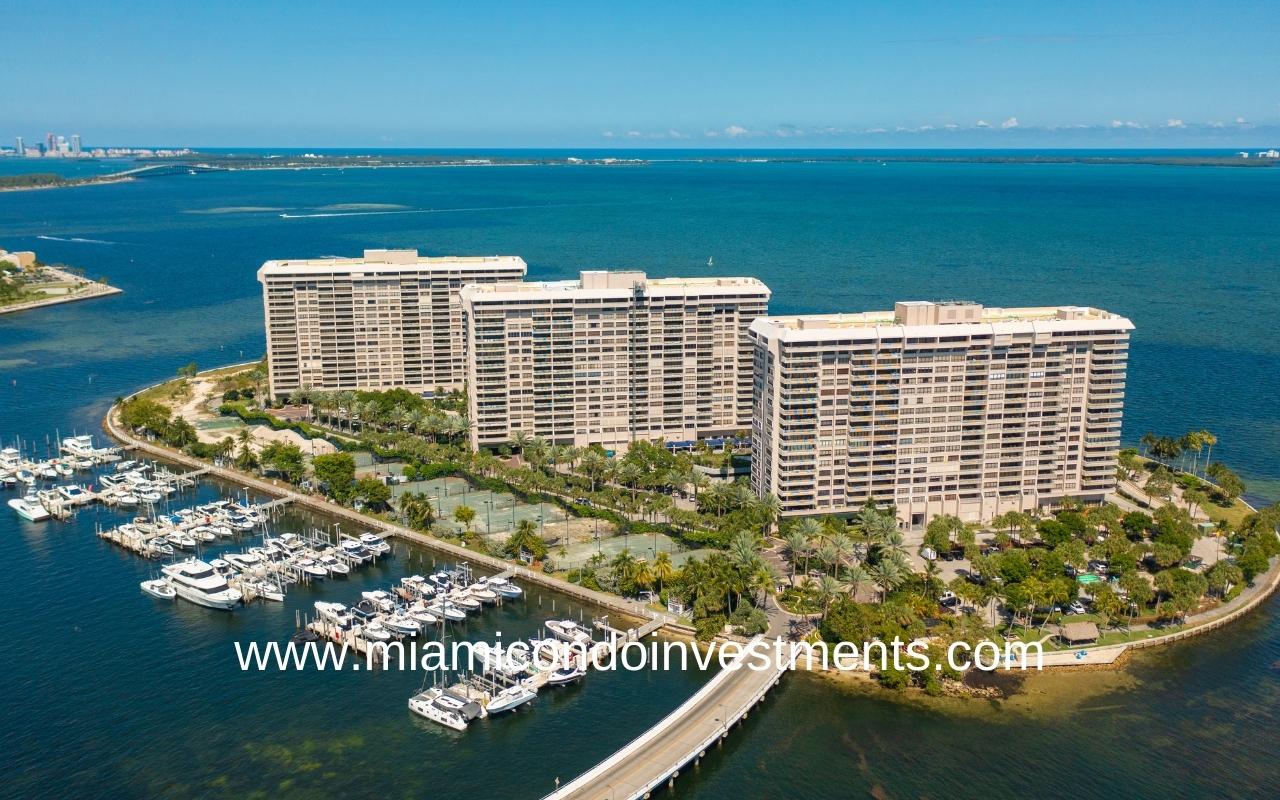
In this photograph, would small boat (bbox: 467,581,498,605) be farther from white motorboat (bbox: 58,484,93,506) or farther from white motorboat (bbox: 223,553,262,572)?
white motorboat (bbox: 58,484,93,506)

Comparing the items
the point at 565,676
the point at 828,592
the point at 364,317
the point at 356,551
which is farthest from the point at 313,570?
the point at 364,317

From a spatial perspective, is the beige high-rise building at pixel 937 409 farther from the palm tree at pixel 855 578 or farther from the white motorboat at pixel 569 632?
the white motorboat at pixel 569 632

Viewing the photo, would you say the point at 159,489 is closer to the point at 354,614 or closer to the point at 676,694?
the point at 354,614

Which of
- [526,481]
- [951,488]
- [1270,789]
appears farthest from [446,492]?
[1270,789]

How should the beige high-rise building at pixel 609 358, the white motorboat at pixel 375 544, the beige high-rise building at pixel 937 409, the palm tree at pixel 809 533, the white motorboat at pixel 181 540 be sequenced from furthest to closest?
the beige high-rise building at pixel 609 358
the white motorboat at pixel 181 540
the white motorboat at pixel 375 544
the beige high-rise building at pixel 937 409
the palm tree at pixel 809 533

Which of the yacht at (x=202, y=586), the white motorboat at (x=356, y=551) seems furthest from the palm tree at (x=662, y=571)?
the yacht at (x=202, y=586)
